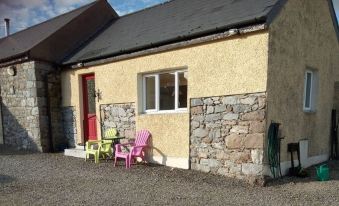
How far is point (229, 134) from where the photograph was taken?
232 inches

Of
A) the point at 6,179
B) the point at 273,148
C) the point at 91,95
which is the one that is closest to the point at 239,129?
the point at 273,148

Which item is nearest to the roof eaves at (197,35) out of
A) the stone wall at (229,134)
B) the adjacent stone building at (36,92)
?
the stone wall at (229,134)

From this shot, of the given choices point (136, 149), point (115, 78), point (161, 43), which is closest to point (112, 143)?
point (136, 149)

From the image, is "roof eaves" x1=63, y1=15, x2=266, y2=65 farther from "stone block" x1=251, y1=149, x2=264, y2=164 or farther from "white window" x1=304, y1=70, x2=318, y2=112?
"white window" x1=304, y1=70, x2=318, y2=112

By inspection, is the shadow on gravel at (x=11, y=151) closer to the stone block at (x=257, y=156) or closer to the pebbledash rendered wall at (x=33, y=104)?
the pebbledash rendered wall at (x=33, y=104)

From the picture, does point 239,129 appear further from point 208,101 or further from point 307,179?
point 307,179

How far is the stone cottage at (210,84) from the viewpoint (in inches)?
222

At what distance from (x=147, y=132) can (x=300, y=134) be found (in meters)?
3.90

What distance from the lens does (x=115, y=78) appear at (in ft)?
26.8

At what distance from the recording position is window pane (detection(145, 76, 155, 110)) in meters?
7.62

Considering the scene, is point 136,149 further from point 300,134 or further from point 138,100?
point 300,134

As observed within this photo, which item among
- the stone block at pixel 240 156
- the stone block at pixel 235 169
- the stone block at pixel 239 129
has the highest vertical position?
the stone block at pixel 239 129

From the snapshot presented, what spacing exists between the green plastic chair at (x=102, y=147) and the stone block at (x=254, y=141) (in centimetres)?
371

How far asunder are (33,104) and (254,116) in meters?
7.50
